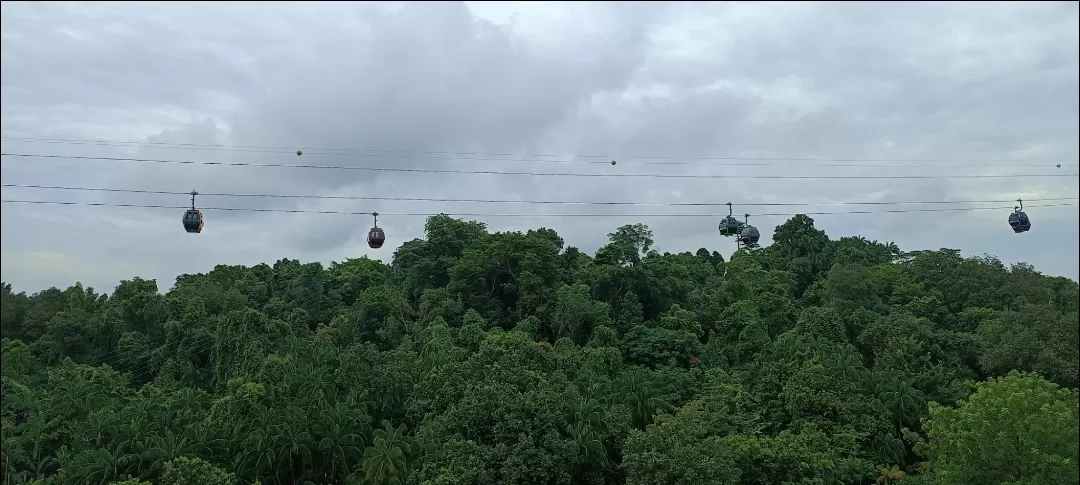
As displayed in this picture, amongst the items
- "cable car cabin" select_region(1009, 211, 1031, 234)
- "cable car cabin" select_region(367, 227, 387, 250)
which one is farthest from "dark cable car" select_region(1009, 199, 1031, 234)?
"cable car cabin" select_region(367, 227, 387, 250)

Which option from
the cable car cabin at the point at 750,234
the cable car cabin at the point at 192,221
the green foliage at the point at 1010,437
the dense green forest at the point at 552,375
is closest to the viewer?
the green foliage at the point at 1010,437

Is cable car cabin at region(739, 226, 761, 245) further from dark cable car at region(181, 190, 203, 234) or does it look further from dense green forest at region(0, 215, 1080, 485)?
dark cable car at region(181, 190, 203, 234)

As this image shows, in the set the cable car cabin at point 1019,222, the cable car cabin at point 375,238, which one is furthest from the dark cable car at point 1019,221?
the cable car cabin at point 375,238

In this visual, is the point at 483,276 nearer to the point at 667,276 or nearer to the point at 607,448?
the point at 667,276

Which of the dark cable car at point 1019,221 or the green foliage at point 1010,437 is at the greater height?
the dark cable car at point 1019,221

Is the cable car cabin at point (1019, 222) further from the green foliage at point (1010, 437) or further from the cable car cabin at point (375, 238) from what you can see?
→ the cable car cabin at point (375, 238)

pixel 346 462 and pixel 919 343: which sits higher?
pixel 919 343

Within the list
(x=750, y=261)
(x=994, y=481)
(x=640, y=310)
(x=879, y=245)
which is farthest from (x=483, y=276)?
(x=879, y=245)
